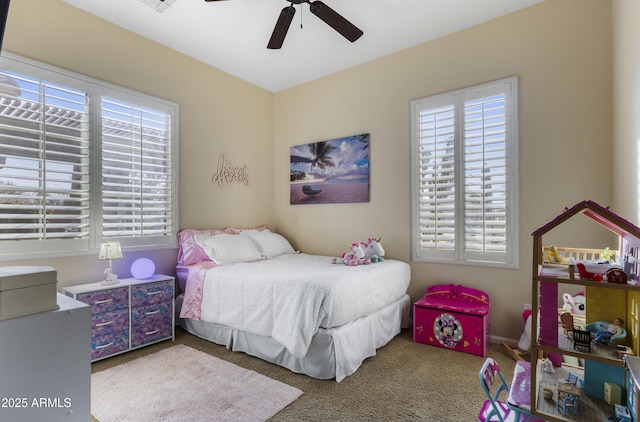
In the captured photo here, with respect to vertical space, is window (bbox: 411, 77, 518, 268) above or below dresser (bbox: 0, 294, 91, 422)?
above

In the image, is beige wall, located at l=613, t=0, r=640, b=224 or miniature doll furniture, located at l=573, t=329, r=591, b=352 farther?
beige wall, located at l=613, t=0, r=640, b=224

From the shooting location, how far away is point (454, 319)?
2.83m

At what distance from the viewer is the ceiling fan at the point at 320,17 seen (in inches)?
88.6

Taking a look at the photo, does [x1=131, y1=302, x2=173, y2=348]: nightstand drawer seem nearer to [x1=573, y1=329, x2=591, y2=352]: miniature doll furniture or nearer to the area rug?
the area rug

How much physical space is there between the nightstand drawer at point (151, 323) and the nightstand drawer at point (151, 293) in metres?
0.05

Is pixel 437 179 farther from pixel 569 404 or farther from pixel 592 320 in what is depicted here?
pixel 569 404

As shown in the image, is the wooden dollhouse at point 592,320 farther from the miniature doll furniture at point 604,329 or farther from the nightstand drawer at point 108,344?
the nightstand drawer at point 108,344

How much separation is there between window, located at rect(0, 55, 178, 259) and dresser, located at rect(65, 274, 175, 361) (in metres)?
0.47

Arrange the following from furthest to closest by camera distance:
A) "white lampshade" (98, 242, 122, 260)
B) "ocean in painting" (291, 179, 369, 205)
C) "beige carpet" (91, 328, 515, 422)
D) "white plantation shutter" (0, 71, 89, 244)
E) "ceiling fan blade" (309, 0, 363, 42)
→ "ocean in painting" (291, 179, 369, 205) < "white lampshade" (98, 242, 122, 260) < "white plantation shutter" (0, 71, 89, 244) < "ceiling fan blade" (309, 0, 363, 42) < "beige carpet" (91, 328, 515, 422)

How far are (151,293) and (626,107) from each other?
392 centimetres

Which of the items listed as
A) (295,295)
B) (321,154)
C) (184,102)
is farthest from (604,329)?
(184,102)

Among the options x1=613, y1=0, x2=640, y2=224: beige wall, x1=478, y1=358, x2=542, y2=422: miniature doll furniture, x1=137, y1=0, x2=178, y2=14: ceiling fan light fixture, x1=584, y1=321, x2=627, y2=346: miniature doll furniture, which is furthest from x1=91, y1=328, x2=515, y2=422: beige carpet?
x1=137, y1=0, x2=178, y2=14: ceiling fan light fixture

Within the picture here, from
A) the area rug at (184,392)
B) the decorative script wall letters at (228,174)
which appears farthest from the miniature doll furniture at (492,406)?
the decorative script wall letters at (228,174)

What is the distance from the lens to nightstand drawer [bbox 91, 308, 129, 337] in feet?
8.36
